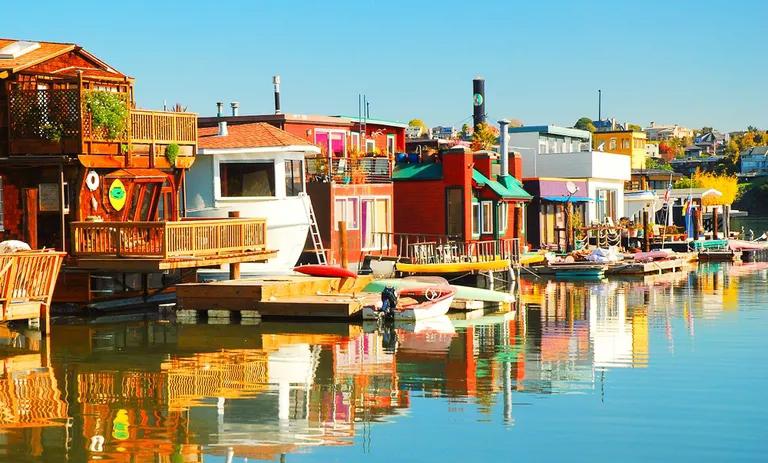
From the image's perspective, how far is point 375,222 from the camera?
49.5 m

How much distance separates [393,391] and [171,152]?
52.1 feet

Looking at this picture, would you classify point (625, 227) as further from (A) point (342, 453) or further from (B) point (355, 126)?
(A) point (342, 453)

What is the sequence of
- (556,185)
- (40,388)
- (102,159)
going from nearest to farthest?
(40,388) < (102,159) < (556,185)

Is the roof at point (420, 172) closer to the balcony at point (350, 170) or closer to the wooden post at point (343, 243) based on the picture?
the balcony at point (350, 170)

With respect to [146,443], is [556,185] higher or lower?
higher

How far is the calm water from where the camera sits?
19.0 metres

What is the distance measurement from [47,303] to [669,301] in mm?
21980

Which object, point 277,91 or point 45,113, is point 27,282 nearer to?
point 45,113

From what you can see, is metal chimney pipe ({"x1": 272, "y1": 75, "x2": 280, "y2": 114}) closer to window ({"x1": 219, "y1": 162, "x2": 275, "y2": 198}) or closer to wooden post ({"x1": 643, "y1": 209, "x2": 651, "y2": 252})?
window ({"x1": 219, "y1": 162, "x2": 275, "y2": 198})

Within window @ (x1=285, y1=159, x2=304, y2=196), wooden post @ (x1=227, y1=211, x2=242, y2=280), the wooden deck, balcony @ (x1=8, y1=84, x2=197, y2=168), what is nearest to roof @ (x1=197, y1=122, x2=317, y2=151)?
window @ (x1=285, y1=159, x2=304, y2=196)

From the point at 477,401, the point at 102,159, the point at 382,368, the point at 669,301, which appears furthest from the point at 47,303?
the point at 669,301

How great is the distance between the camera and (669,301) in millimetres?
43875

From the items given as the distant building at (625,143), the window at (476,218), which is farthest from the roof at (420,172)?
the distant building at (625,143)

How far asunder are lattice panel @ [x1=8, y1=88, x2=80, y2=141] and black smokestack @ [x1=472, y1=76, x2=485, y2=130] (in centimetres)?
4471
